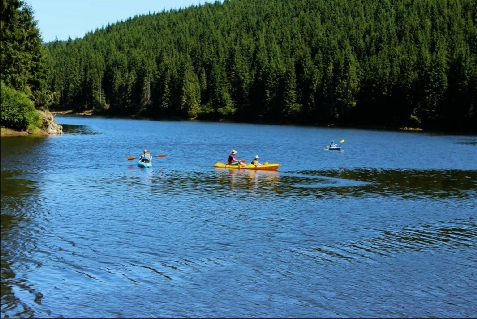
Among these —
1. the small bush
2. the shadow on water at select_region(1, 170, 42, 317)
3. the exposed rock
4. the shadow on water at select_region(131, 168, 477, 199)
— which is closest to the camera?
the shadow on water at select_region(1, 170, 42, 317)

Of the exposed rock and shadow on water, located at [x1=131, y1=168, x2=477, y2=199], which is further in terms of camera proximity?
the exposed rock

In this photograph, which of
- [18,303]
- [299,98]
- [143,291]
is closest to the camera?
[18,303]

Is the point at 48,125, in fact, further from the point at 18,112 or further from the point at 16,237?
the point at 16,237

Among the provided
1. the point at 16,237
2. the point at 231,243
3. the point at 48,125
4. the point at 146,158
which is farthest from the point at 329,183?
the point at 48,125

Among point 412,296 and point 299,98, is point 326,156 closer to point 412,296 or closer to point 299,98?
point 412,296

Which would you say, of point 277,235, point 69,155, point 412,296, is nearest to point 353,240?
point 277,235

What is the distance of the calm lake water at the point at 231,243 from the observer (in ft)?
65.6

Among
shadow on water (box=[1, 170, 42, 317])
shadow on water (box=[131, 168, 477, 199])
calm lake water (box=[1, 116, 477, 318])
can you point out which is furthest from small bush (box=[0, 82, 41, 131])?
shadow on water (box=[1, 170, 42, 317])

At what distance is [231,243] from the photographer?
91.4ft

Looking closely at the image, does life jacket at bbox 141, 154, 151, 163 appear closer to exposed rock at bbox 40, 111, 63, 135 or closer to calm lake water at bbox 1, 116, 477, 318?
calm lake water at bbox 1, 116, 477, 318

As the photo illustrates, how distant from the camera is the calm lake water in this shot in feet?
65.6

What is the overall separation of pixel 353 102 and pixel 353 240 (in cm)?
14053

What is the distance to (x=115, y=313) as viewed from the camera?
18.6 m

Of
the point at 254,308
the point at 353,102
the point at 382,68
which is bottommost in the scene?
the point at 254,308
